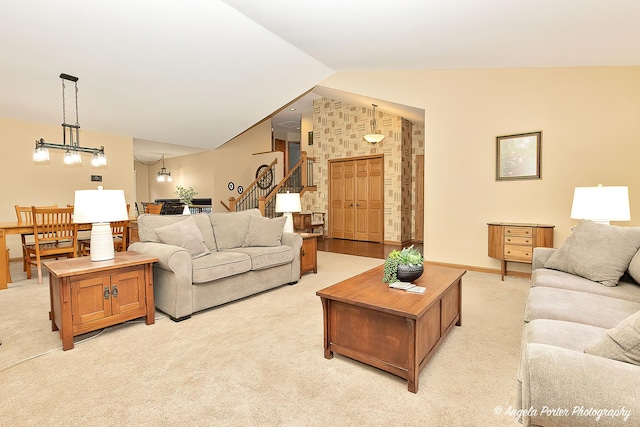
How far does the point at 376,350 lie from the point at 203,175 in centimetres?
938

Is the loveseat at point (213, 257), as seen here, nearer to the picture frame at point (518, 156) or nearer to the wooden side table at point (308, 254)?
the wooden side table at point (308, 254)

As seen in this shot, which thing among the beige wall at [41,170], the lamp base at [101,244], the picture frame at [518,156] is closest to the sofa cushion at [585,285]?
the picture frame at [518,156]

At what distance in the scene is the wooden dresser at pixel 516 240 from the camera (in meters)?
3.94

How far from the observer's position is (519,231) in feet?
13.4

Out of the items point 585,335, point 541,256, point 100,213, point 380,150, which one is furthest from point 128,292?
point 380,150

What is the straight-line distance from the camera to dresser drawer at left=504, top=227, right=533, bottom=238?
4.02 metres

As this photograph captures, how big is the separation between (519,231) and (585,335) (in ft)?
9.70

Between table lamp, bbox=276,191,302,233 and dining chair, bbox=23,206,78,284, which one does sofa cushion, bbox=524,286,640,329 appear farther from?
dining chair, bbox=23,206,78,284

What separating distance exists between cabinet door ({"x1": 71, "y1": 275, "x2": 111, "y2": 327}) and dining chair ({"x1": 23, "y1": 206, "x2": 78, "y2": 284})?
247 cm

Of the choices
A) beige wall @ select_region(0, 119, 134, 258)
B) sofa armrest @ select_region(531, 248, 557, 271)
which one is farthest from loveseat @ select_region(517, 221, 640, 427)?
beige wall @ select_region(0, 119, 134, 258)

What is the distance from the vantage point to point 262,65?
5.03 m

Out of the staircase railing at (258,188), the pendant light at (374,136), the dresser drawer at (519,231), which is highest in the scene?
the pendant light at (374,136)

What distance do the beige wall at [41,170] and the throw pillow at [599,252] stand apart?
789 centimetres

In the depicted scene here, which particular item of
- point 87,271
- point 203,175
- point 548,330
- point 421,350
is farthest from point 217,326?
point 203,175
